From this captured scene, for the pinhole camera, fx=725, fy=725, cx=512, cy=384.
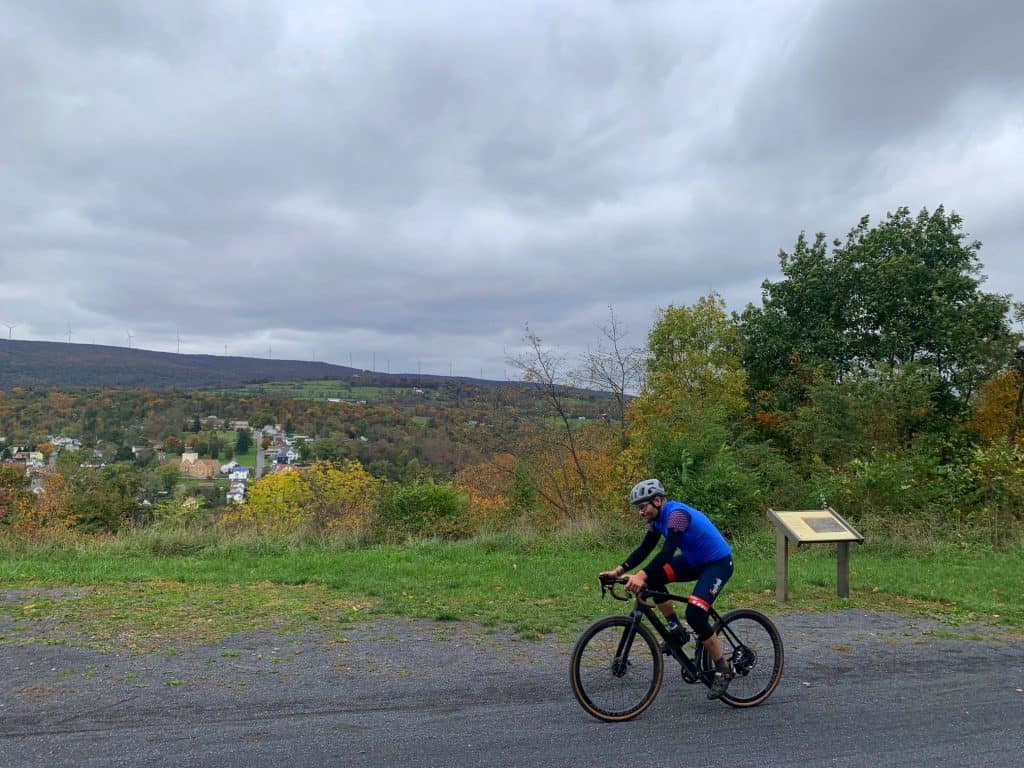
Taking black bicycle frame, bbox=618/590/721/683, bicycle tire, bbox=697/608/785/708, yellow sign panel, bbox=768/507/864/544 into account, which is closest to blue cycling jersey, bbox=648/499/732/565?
black bicycle frame, bbox=618/590/721/683

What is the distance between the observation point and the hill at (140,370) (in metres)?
71.6

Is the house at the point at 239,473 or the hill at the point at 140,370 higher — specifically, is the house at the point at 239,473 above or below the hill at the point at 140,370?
below

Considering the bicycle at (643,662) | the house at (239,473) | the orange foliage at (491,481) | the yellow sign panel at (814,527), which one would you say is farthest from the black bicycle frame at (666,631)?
the house at (239,473)

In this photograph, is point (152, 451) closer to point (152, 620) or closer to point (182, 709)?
point (152, 620)

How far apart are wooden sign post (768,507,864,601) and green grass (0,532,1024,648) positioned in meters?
0.24

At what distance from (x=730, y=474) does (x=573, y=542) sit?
11.0 feet

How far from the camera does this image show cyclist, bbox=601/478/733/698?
5035 mm

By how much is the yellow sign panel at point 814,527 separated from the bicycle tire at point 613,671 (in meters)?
3.70

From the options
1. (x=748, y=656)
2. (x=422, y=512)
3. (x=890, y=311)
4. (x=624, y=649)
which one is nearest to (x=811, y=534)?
(x=748, y=656)

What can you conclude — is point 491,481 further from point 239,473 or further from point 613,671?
point 613,671

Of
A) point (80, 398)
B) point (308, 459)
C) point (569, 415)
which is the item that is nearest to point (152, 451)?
point (308, 459)

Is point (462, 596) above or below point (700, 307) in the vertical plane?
below

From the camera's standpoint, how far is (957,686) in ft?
18.4

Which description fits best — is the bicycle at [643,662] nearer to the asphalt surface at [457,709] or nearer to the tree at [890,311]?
the asphalt surface at [457,709]
